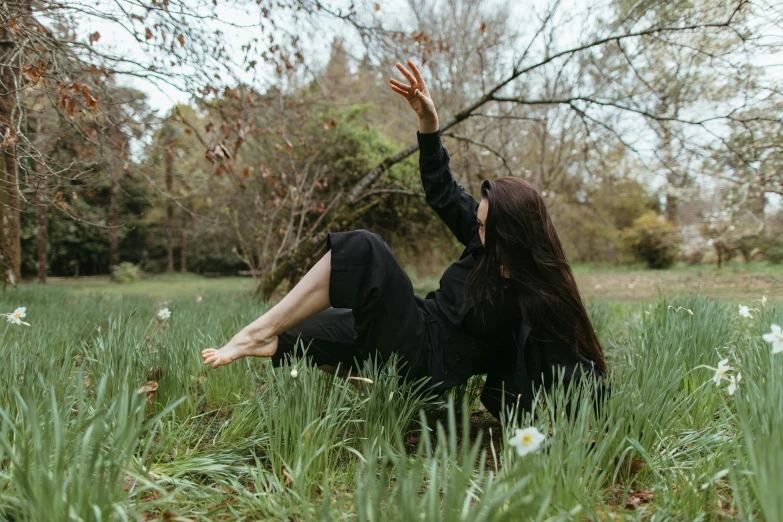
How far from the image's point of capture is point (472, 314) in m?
2.08

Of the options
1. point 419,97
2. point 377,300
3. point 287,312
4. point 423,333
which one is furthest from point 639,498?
point 419,97

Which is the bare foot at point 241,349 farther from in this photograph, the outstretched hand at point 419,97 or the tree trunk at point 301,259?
the tree trunk at point 301,259

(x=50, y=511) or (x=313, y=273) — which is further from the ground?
(x=313, y=273)

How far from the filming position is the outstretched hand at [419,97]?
2264mm

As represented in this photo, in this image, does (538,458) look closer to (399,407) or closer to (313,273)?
(399,407)

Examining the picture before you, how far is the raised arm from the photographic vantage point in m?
2.31

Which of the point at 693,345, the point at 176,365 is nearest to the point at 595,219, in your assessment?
the point at 693,345

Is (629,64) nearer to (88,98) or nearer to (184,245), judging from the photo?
(88,98)

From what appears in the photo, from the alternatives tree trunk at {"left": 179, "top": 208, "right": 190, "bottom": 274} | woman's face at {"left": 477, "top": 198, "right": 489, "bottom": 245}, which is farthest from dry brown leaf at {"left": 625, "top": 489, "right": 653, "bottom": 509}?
tree trunk at {"left": 179, "top": 208, "right": 190, "bottom": 274}

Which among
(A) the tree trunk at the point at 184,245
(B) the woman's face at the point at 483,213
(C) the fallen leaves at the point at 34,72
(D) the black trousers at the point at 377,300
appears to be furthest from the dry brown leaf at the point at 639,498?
(A) the tree trunk at the point at 184,245

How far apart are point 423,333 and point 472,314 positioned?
0.72 feet

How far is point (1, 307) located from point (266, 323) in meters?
2.74

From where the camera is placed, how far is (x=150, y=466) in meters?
1.39

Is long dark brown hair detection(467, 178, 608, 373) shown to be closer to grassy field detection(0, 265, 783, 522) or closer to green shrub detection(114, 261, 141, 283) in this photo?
grassy field detection(0, 265, 783, 522)
